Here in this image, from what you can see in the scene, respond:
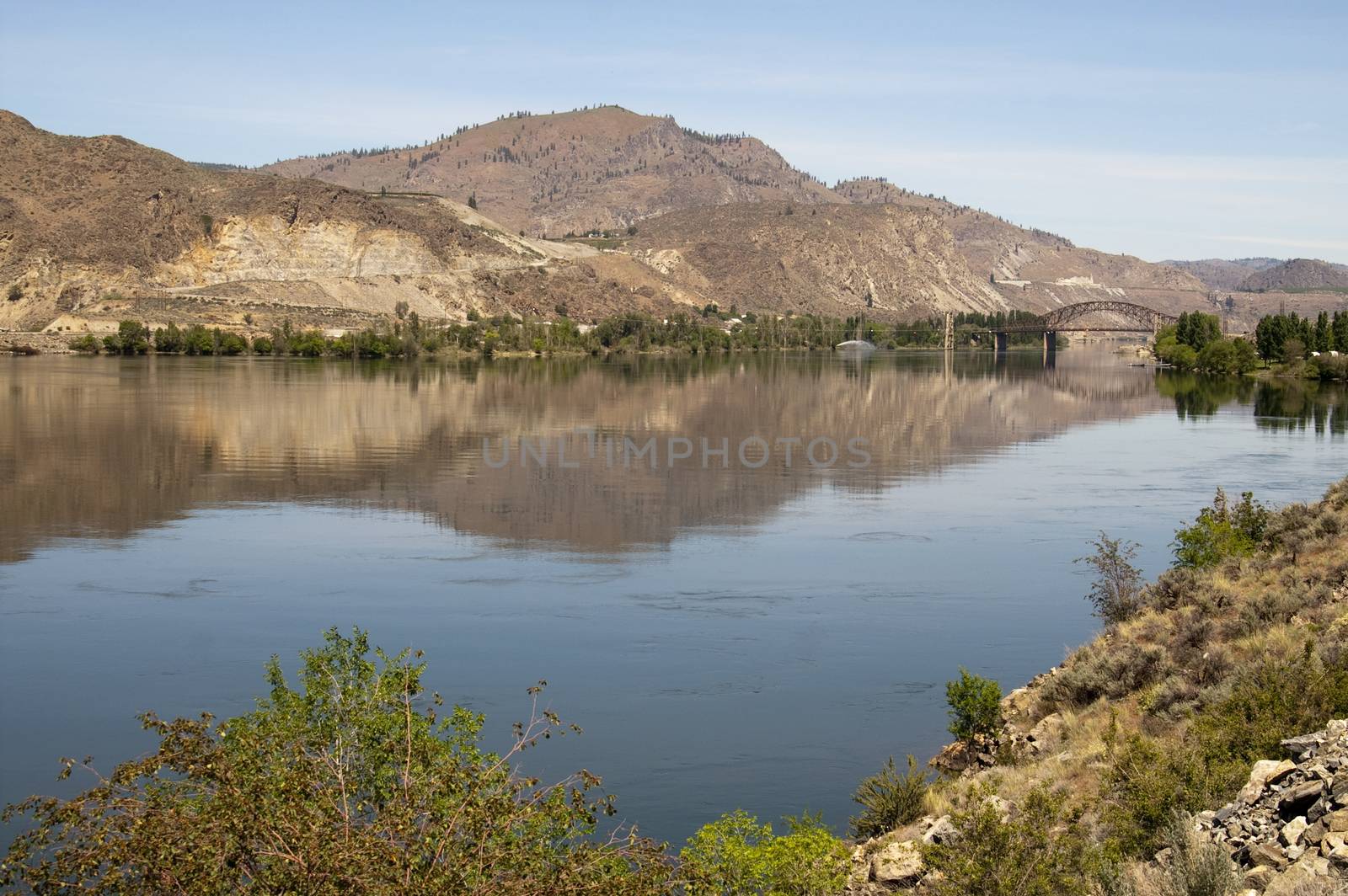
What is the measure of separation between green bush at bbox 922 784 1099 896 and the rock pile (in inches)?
39.6

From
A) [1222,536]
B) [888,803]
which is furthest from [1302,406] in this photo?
[888,803]

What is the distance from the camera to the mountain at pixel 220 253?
136000mm

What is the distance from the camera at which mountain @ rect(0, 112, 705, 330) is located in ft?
446

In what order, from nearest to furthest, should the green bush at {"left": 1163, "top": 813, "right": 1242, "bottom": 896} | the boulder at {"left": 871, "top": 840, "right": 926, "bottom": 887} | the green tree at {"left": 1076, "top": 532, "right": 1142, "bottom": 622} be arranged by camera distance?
the green bush at {"left": 1163, "top": 813, "right": 1242, "bottom": 896} < the boulder at {"left": 871, "top": 840, "right": 926, "bottom": 887} < the green tree at {"left": 1076, "top": 532, "right": 1142, "bottom": 622}

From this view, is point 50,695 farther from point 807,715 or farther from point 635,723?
point 807,715

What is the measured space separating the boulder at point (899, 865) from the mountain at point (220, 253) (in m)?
129

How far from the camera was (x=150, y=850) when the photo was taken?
836 centimetres

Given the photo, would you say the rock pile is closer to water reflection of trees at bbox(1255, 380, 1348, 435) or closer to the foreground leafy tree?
the foreground leafy tree

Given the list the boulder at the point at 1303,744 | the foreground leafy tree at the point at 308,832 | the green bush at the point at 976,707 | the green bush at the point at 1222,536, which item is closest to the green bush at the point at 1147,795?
the boulder at the point at 1303,744

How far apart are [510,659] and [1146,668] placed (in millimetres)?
9828

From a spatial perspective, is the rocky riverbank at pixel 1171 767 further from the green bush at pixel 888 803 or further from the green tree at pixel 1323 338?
the green tree at pixel 1323 338

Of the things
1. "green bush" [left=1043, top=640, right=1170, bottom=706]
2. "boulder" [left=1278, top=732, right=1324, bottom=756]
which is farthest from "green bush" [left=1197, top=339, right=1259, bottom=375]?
"boulder" [left=1278, top=732, right=1324, bottom=756]

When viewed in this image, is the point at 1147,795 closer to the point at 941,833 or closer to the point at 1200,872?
the point at 941,833

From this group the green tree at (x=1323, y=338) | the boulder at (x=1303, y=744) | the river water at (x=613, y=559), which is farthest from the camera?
the green tree at (x=1323, y=338)
